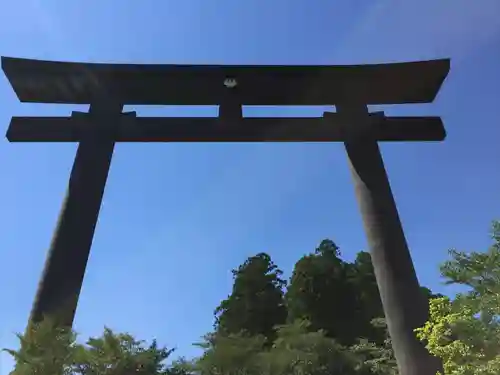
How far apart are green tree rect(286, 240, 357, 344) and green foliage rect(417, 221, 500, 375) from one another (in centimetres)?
1698

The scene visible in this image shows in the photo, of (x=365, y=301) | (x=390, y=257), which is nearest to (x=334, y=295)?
(x=365, y=301)

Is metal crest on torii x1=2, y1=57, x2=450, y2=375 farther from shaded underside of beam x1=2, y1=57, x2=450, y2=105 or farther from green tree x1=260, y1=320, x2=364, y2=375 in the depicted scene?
green tree x1=260, y1=320, x2=364, y2=375

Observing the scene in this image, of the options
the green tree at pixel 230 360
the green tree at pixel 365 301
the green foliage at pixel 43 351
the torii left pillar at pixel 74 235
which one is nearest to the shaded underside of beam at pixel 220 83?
the torii left pillar at pixel 74 235

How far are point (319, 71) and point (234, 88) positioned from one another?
1529 mm

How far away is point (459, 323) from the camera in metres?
5.04

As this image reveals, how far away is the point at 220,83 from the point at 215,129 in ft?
2.78

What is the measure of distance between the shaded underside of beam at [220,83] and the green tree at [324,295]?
15.0m

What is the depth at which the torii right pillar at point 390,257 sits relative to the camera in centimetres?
626

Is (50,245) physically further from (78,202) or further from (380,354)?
(380,354)

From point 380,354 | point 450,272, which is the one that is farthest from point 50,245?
point 380,354

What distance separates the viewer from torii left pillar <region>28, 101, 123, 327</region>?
6.46m

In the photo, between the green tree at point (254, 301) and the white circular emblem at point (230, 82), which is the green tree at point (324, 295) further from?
the white circular emblem at point (230, 82)

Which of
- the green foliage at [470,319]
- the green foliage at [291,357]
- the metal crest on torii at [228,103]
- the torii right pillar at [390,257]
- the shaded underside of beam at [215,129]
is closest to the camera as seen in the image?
the green foliage at [470,319]

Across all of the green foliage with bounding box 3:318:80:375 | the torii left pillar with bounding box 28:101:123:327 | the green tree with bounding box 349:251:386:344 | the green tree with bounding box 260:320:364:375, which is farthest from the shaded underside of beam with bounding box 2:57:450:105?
the green tree with bounding box 349:251:386:344
